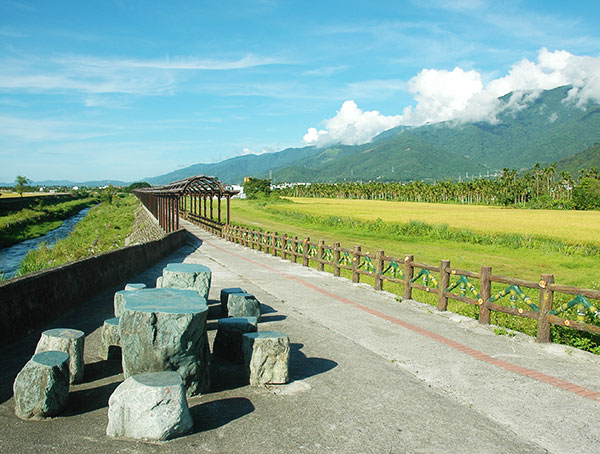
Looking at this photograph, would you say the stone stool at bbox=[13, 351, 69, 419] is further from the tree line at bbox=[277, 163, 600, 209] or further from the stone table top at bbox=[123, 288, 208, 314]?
the tree line at bbox=[277, 163, 600, 209]

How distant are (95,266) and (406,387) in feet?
25.8

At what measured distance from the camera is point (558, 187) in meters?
108

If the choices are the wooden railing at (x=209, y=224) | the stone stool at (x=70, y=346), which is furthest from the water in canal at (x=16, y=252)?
the stone stool at (x=70, y=346)

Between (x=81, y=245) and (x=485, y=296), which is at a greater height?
(x=485, y=296)

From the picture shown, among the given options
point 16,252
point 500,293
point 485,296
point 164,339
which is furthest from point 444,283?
point 16,252

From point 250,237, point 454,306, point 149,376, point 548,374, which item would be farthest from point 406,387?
point 250,237

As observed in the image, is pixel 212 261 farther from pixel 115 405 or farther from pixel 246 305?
pixel 115 405

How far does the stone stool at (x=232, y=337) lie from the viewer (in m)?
6.73

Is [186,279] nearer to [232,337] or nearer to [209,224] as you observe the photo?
[232,337]

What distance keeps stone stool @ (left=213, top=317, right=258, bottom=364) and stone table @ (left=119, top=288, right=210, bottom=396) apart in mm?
1231

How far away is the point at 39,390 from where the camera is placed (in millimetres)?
4738

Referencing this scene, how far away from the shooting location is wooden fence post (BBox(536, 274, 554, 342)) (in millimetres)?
8148

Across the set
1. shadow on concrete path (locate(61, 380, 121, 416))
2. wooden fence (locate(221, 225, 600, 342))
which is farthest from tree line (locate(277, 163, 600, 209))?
shadow on concrete path (locate(61, 380, 121, 416))

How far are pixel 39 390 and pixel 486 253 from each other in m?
24.5
